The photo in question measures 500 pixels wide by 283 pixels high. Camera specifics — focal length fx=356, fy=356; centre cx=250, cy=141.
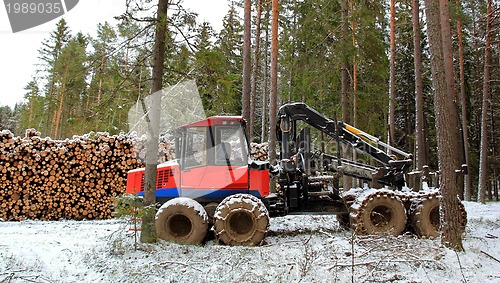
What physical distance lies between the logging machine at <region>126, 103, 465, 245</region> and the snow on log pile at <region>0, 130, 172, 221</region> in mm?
4269

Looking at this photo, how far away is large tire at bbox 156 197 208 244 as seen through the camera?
274 inches

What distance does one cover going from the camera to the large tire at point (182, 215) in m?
6.96

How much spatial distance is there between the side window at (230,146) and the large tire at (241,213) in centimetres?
97

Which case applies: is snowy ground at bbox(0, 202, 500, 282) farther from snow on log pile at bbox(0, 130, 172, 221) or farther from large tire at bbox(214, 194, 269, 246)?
snow on log pile at bbox(0, 130, 172, 221)

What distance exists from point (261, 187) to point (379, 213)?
2.61m

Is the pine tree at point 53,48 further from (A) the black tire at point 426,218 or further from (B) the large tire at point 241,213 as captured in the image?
(A) the black tire at point 426,218

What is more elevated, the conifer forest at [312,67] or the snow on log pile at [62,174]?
the conifer forest at [312,67]

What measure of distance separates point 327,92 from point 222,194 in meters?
7.28

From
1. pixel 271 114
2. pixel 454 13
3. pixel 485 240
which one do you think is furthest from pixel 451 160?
pixel 454 13

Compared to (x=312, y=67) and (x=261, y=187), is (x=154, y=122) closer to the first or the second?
(x=261, y=187)

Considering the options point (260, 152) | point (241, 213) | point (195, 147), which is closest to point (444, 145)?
point (241, 213)

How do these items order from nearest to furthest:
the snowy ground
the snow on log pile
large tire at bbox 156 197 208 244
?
the snowy ground
large tire at bbox 156 197 208 244
the snow on log pile

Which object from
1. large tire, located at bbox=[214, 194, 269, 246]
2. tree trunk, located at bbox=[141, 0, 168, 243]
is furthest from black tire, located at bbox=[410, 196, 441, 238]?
tree trunk, located at bbox=[141, 0, 168, 243]

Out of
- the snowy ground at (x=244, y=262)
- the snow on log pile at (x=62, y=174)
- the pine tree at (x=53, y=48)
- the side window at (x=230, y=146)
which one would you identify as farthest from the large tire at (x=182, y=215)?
the pine tree at (x=53, y=48)
